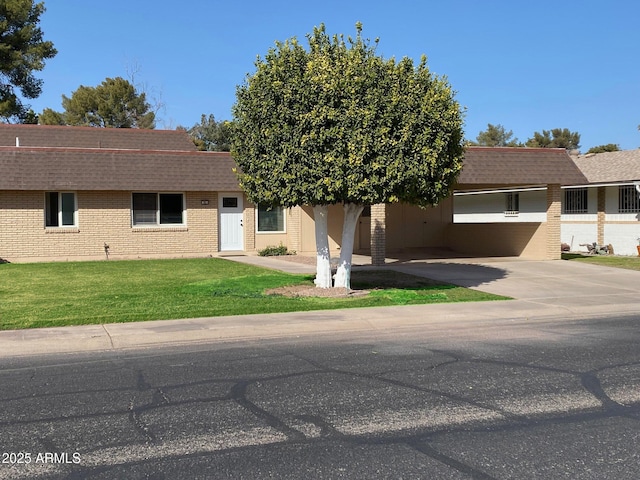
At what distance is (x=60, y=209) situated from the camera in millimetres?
20688

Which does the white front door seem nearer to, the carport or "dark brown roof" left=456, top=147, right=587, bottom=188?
the carport

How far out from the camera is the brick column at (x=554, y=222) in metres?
20.9

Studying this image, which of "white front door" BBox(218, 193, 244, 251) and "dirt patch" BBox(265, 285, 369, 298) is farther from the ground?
"white front door" BBox(218, 193, 244, 251)

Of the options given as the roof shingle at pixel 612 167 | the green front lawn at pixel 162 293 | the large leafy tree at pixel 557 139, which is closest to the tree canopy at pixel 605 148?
the large leafy tree at pixel 557 139

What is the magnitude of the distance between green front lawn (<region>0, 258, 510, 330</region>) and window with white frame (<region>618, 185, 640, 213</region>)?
13307 millimetres

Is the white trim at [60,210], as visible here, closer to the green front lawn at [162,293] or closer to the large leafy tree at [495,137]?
the green front lawn at [162,293]

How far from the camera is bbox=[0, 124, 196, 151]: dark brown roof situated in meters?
27.0

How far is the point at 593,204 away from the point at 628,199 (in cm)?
196

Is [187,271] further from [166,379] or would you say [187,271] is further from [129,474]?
[129,474]

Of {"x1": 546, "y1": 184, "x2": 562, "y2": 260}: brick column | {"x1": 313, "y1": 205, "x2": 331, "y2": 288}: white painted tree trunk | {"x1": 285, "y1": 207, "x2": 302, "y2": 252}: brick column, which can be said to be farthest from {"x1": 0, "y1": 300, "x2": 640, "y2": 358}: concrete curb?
{"x1": 285, "y1": 207, "x2": 302, "y2": 252}: brick column

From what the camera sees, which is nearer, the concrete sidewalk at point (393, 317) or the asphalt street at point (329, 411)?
the asphalt street at point (329, 411)

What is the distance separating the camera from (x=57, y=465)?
446 centimetres

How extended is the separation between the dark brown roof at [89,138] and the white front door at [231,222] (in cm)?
703

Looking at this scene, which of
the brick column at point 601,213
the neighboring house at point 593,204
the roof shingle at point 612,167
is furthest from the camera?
the brick column at point 601,213
